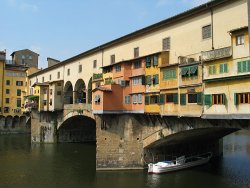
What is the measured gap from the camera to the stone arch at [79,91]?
50.0 meters

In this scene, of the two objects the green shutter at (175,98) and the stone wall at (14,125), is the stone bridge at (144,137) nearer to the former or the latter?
the green shutter at (175,98)

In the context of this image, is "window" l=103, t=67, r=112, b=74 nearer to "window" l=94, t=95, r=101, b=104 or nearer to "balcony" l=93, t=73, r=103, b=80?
"balcony" l=93, t=73, r=103, b=80

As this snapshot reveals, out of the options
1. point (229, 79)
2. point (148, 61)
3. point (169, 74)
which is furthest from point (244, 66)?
point (148, 61)

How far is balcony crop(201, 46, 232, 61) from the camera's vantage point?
22.4 meters

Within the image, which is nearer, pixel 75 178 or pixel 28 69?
pixel 75 178

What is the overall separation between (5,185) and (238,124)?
897 inches

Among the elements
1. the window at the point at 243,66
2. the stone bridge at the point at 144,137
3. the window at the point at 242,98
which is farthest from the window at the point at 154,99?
the window at the point at 243,66

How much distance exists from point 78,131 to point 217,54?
148 feet

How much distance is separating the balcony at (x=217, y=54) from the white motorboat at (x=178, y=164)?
13281 millimetres

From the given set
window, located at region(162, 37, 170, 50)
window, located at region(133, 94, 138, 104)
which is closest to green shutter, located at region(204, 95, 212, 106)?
window, located at region(162, 37, 170, 50)

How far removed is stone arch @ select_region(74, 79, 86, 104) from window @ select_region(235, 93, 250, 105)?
1251 inches

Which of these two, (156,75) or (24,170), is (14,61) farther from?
(156,75)

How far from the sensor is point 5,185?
1123 inches


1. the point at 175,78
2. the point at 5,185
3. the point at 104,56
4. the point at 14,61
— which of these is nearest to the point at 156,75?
the point at 175,78
